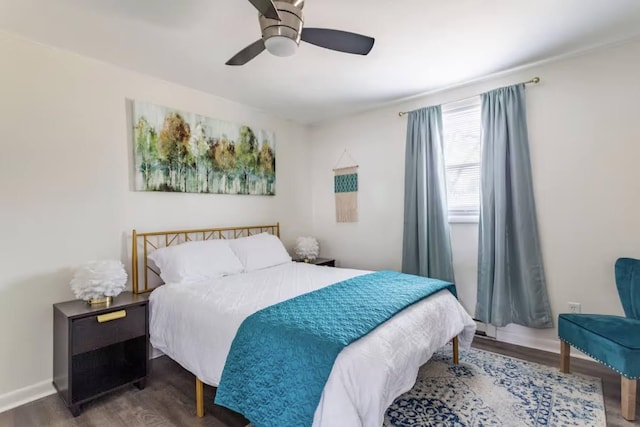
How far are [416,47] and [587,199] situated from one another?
6.22ft

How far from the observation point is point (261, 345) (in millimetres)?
1580

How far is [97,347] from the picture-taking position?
81.4 inches

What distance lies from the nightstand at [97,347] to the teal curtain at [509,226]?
2.99m

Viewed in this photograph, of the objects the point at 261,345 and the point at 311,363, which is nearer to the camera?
the point at 311,363

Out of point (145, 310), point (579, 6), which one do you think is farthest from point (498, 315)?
point (145, 310)

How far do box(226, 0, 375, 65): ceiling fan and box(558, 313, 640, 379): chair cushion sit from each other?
236 centimetres

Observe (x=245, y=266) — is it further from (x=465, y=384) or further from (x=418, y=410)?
(x=465, y=384)

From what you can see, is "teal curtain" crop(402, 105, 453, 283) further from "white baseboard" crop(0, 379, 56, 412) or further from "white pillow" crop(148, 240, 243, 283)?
"white baseboard" crop(0, 379, 56, 412)

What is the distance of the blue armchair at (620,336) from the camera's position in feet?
5.97

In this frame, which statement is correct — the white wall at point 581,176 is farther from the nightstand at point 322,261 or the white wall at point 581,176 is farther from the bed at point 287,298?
the nightstand at point 322,261

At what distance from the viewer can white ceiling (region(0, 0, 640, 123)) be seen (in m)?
1.92

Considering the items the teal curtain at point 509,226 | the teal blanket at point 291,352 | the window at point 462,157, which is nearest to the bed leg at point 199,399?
the teal blanket at point 291,352

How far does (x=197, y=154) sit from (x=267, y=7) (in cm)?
205

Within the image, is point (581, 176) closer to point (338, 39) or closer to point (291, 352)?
point (338, 39)
